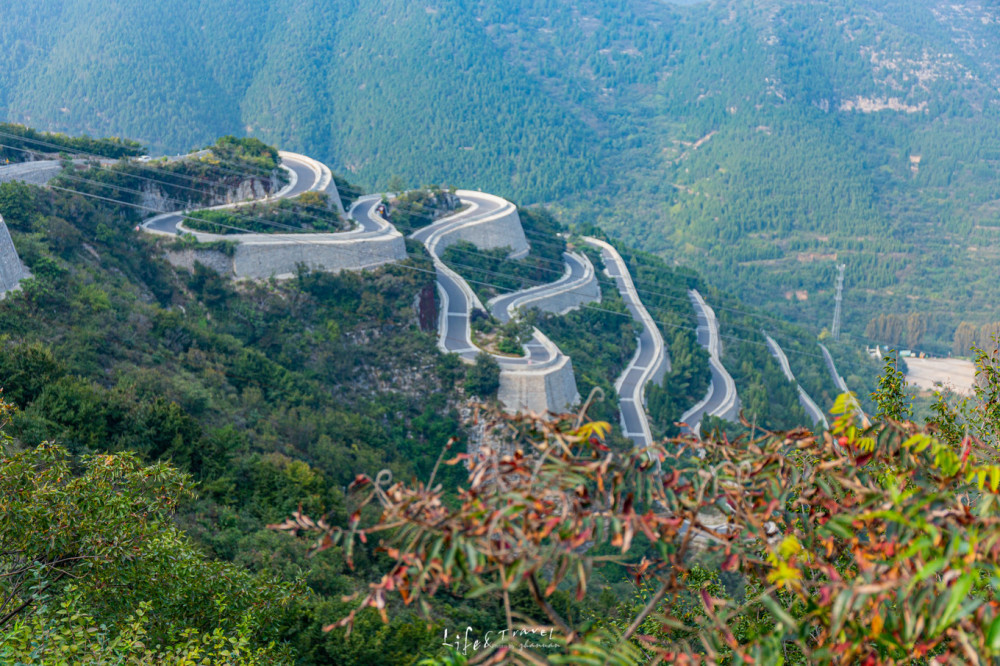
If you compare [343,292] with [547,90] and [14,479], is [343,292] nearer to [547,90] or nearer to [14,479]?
[14,479]

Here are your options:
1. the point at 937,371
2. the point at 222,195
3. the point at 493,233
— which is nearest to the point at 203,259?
the point at 222,195

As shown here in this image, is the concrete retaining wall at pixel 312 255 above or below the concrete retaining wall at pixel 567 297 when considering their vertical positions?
above

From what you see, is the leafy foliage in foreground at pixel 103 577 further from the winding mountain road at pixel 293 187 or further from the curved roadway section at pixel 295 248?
the winding mountain road at pixel 293 187

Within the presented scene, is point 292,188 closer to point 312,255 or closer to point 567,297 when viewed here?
point 312,255

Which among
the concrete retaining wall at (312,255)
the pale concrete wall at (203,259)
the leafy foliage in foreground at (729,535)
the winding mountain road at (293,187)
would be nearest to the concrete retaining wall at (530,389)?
the concrete retaining wall at (312,255)

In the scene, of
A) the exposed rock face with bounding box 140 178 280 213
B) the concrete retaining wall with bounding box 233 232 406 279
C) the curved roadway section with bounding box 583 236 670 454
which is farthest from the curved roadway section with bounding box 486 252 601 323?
the exposed rock face with bounding box 140 178 280 213

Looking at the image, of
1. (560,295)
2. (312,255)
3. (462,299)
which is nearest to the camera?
(312,255)
